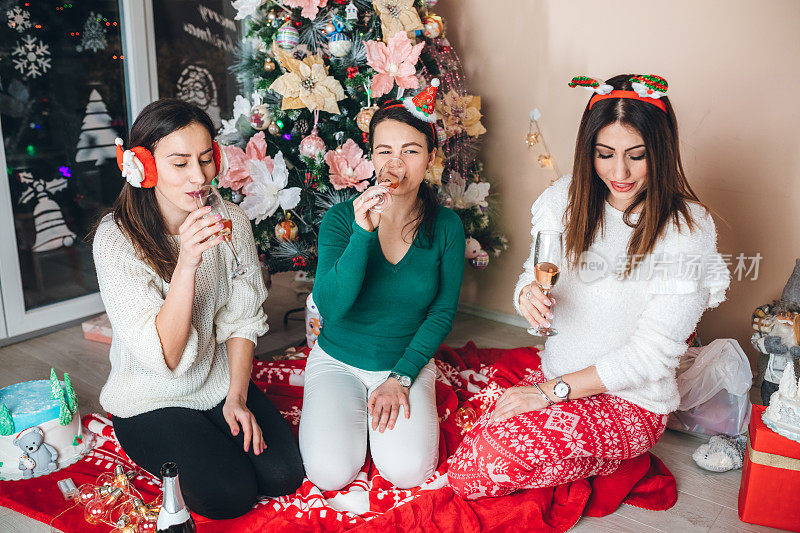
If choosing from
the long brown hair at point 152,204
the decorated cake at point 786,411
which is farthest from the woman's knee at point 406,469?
the decorated cake at point 786,411

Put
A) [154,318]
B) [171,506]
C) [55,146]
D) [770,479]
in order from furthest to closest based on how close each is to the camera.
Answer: [55,146], [770,479], [154,318], [171,506]

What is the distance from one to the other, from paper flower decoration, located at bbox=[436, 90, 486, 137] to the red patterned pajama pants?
5.47 feet

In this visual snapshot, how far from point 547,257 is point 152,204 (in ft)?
3.61

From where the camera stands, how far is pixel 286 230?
112 inches

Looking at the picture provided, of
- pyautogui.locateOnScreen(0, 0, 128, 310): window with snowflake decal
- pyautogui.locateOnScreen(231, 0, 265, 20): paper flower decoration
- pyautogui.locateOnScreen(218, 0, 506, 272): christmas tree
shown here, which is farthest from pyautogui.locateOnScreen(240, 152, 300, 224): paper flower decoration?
pyautogui.locateOnScreen(0, 0, 128, 310): window with snowflake decal

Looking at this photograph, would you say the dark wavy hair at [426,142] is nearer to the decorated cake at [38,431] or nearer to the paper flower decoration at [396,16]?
the paper flower decoration at [396,16]

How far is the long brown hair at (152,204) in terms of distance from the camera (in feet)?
5.58

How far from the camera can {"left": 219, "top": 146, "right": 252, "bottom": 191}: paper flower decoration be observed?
2.76 meters

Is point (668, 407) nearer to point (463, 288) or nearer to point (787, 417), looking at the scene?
point (787, 417)

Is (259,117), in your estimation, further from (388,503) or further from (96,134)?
(388,503)

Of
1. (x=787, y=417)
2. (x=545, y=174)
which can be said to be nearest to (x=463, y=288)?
(x=545, y=174)

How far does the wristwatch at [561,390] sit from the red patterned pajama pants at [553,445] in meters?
0.03

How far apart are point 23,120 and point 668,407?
124 inches

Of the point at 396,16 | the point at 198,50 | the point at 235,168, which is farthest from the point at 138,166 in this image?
the point at 198,50
